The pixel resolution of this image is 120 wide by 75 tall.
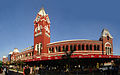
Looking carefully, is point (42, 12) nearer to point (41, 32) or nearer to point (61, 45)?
point (41, 32)

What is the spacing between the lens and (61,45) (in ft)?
145

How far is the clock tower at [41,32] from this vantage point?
48312mm

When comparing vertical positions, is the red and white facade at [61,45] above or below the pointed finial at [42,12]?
below

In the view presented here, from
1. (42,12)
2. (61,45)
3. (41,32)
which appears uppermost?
(42,12)

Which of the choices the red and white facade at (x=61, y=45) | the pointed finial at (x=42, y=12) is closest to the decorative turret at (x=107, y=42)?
the red and white facade at (x=61, y=45)

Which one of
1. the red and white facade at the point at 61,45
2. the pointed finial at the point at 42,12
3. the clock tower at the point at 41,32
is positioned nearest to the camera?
the red and white facade at the point at 61,45

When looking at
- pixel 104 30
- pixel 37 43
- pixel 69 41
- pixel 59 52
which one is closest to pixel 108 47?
pixel 104 30

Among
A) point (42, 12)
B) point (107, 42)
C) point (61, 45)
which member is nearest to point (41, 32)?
point (42, 12)

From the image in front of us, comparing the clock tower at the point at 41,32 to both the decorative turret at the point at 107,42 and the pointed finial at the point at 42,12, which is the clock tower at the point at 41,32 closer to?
the pointed finial at the point at 42,12

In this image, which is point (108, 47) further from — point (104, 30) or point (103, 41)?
point (104, 30)

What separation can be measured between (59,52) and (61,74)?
26268 mm

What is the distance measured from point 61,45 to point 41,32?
9.75 meters

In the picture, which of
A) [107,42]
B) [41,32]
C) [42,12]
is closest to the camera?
[107,42]

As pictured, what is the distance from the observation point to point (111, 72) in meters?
19.9
